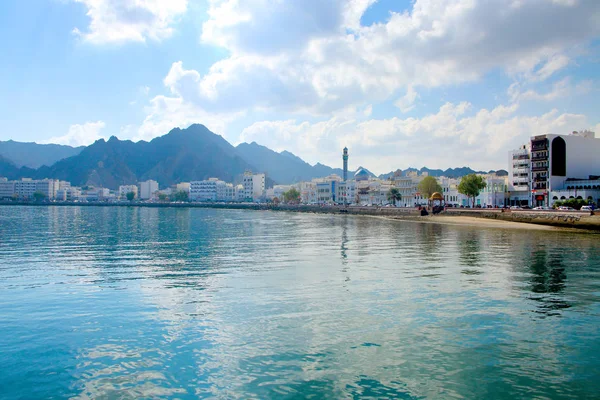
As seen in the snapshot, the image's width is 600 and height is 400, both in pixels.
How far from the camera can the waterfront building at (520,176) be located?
114938mm

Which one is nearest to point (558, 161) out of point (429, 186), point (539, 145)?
point (539, 145)

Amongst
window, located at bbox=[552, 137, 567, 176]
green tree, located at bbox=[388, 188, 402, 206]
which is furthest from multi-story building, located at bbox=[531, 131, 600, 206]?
green tree, located at bbox=[388, 188, 402, 206]

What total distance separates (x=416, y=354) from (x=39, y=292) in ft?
62.0

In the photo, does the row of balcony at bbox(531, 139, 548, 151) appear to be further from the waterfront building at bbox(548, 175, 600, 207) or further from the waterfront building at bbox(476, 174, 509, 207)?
the waterfront building at bbox(476, 174, 509, 207)

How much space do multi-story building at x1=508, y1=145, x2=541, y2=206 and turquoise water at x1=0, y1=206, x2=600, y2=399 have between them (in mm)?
93174

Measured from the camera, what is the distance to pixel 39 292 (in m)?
22.6

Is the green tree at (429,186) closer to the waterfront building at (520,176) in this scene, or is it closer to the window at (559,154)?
the waterfront building at (520,176)

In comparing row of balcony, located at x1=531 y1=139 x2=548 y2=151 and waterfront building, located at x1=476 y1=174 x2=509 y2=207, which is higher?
row of balcony, located at x1=531 y1=139 x2=548 y2=151

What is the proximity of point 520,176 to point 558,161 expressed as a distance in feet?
38.6

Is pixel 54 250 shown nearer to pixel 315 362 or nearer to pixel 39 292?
pixel 39 292

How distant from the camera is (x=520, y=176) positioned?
117 m

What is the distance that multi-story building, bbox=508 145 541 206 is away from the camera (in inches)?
4524

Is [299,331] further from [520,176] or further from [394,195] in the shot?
[394,195]

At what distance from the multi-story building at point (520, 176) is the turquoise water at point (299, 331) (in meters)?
93.2
